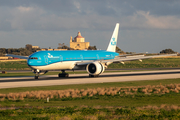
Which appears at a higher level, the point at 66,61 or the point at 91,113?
the point at 66,61

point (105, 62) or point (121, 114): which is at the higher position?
point (105, 62)

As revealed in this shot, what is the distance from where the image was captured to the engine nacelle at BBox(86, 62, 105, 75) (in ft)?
174

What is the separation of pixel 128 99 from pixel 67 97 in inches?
248

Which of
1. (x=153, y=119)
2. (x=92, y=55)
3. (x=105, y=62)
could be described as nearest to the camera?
(x=153, y=119)

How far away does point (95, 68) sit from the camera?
175 feet

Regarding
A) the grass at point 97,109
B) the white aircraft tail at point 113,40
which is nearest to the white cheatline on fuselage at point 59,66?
the white aircraft tail at point 113,40

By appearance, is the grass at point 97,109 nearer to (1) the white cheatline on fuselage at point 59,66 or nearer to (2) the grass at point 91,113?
(2) the grass at point 91,113

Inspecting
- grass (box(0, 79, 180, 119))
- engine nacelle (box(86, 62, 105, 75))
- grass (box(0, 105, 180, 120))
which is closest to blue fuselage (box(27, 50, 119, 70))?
engine nacelle (box(86, 62, 105, 75))

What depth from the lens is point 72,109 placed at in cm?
2294

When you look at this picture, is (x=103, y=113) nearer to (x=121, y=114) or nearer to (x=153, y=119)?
(x=121, y=114)

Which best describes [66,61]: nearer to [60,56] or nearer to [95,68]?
[60,56]

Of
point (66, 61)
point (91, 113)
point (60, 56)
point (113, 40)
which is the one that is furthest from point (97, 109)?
point (113, 40)

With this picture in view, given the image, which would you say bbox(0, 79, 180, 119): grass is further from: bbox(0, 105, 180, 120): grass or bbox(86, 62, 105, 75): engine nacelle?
bbox(86, 62, 105, 75): engine nacelle

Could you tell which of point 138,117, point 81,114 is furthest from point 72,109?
point 138,117
